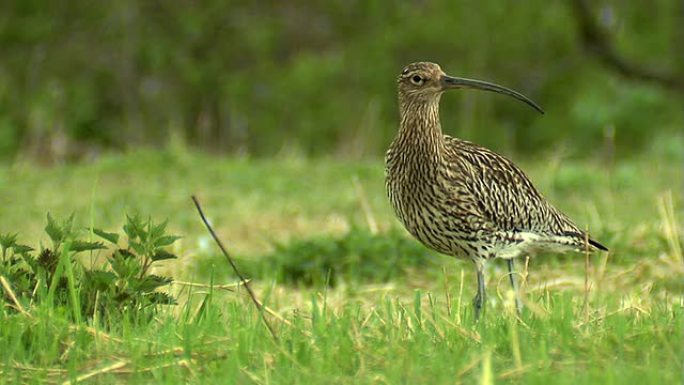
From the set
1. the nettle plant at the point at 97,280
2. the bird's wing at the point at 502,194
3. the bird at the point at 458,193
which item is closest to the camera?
the nettle plant at the point at 97,280

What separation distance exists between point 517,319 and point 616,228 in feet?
15.0

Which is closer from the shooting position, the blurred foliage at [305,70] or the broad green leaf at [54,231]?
the broad green leaf at [54,231]

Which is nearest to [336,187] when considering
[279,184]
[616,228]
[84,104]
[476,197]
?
[279,184]

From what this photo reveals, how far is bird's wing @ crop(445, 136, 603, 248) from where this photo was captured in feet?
22.3

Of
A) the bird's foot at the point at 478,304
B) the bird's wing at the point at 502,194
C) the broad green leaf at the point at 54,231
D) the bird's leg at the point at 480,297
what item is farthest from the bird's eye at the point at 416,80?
the broad green leaf at the point at 54,231

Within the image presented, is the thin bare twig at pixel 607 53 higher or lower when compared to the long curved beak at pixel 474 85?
higher

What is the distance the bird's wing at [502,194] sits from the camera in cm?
680

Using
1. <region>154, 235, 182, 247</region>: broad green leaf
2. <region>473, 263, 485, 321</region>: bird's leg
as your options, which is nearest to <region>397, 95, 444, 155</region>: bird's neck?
<region>473, 263, 485, 321</region>: bird's leg

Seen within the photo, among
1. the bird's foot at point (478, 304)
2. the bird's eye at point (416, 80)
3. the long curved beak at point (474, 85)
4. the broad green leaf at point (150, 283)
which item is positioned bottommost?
the bird's foot at point (478, 304)

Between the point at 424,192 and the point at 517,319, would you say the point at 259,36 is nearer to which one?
the point at 424,192

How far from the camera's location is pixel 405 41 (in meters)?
17.2

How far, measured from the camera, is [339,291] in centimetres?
759

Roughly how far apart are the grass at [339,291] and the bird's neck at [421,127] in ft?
2.34

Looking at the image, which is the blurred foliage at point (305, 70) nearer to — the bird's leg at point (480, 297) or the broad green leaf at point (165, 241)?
the bird's leg at point (480, 297)
